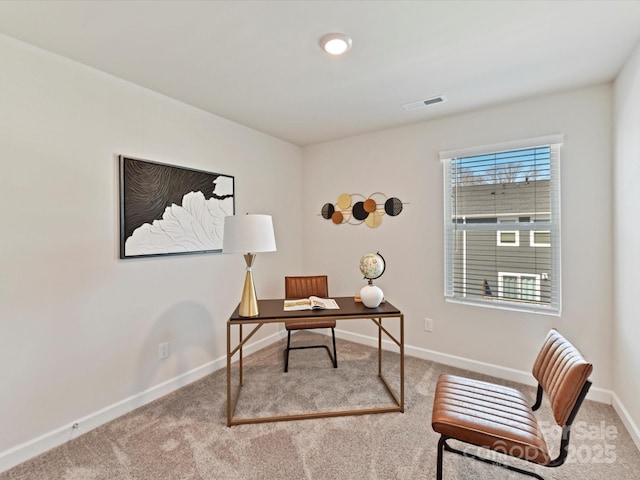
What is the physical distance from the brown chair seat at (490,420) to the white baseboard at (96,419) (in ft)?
6.86

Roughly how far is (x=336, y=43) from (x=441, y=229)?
77.7 inches

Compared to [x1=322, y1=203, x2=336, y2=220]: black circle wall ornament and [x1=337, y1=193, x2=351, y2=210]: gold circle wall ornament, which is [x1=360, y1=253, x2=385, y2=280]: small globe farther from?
[x1=322, y1=203, x2=336, y2=220]: black circle wall ornament

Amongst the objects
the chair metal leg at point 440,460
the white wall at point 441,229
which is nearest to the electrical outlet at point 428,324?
the white wall at point 441,229

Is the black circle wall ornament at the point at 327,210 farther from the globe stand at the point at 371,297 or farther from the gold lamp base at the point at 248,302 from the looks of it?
the gold lamp base at the point at 248,302

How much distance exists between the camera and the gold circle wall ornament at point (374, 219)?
3.38m

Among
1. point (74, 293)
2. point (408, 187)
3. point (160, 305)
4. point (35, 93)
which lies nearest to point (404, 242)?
point (408, 187)

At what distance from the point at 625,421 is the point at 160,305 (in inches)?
136

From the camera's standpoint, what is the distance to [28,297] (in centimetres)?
179

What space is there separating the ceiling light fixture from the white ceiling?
4cm

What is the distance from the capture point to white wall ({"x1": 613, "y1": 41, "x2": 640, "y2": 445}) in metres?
1.85

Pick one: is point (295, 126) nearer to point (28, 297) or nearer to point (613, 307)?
point (28, 297)

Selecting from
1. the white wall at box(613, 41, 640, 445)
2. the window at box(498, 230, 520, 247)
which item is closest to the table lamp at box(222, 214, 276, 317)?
the window at box(498, 230, 520, 247)

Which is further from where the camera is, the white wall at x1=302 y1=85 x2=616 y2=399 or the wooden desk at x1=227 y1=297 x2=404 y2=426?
the white wall at x1=302 y1=85 x2=616 y2=399

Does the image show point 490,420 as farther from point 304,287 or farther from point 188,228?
point 188,228
